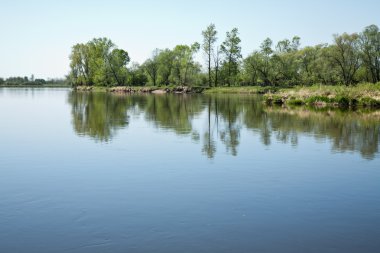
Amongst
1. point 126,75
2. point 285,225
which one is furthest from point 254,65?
point 285,225

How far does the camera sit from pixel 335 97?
48875mm

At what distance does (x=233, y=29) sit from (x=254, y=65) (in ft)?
38.6

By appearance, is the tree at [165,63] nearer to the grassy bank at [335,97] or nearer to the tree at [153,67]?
the tree at [153,67]

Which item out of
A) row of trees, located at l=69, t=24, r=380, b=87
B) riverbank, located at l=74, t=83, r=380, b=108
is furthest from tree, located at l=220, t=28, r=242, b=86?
riverbank, located at l=74, t=83, r=380, b=108

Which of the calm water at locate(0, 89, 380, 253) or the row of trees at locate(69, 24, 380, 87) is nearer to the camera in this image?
the calm water at locate(0, 89, 380, 253)

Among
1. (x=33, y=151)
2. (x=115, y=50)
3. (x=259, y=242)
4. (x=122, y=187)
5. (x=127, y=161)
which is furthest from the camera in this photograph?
(x=115, y=50)

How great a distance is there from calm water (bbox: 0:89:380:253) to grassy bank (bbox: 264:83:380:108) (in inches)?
1124

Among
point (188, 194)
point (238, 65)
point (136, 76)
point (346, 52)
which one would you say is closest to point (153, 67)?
point (136, 76)

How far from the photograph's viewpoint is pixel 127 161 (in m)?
15.3

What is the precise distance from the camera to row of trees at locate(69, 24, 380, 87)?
8838cm

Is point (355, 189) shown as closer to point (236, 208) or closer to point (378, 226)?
point (378, 226)

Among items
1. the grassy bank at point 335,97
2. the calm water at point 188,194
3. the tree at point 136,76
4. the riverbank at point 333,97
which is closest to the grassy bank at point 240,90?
the tree at point 136,76

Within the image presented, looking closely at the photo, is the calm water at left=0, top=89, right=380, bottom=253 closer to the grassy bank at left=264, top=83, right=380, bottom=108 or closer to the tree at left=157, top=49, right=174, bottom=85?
the grassy bank at left=264, top=83, right=380, bottom=108

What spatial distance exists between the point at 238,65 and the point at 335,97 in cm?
6530
